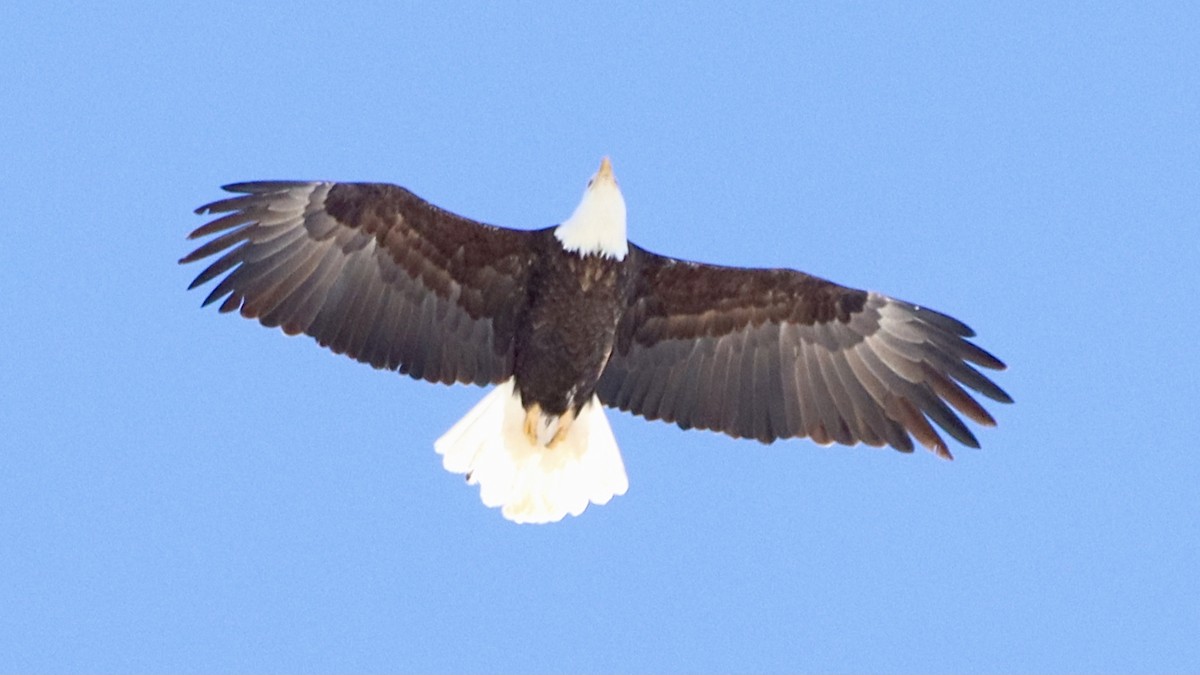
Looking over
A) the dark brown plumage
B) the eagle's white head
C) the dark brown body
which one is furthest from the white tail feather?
the eagle's white head

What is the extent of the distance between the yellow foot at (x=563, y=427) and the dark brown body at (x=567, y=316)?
0.23 metres

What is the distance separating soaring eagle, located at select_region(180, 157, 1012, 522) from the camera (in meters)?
11.3

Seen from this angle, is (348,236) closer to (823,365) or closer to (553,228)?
(553,228)

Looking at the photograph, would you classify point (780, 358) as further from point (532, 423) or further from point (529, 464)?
point (529, 464)

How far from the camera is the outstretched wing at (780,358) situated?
456 inches

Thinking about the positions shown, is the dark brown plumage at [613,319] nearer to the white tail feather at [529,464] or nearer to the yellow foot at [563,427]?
the yellow foot at [563,427]

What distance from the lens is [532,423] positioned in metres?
11.7

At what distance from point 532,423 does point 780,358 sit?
1.43 meters

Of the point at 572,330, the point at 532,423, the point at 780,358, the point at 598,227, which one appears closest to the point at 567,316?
the point at 572,330

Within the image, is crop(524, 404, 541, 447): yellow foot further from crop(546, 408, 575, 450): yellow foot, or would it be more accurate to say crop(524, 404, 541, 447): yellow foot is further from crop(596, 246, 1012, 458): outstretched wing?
crop(596, 246, 1012, 458): outstretched wing

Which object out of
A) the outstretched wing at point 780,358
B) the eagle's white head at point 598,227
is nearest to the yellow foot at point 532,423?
the outstretched wing at point 780,358

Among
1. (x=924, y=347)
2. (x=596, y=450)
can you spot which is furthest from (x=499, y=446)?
(x=924, y=347)

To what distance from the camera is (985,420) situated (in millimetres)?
11422

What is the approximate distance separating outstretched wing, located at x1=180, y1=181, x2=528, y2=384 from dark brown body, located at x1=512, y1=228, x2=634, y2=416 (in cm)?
13
